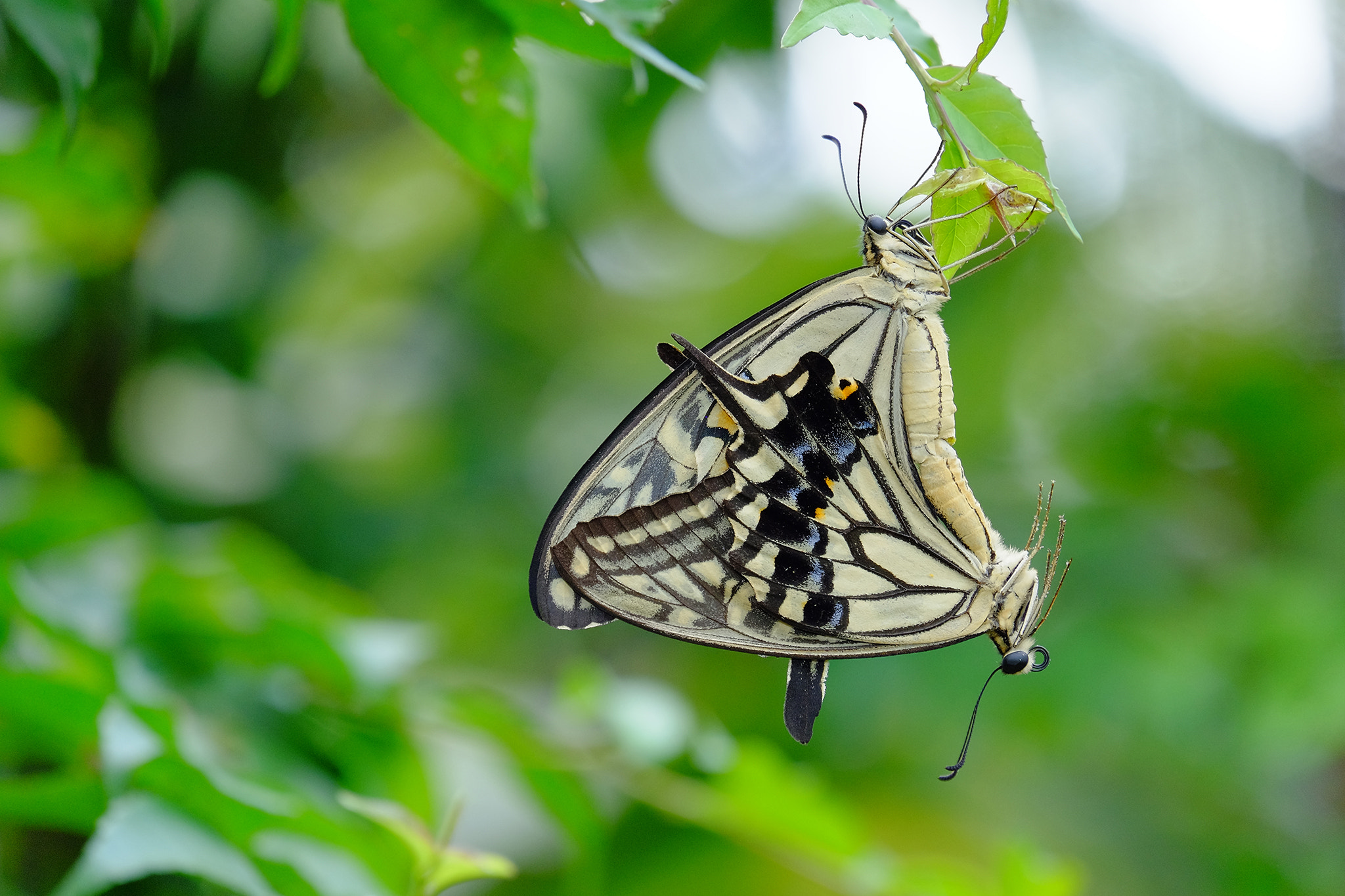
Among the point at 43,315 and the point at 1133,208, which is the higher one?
the point at 1133,208

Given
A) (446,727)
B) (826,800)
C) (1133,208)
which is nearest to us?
(446,727)

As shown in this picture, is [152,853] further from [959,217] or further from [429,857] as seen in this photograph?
[959,217]

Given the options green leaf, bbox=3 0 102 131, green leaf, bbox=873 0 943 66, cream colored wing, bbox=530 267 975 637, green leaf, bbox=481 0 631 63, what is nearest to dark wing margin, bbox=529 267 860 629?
cream colored wing, bbox=530 267 975 637

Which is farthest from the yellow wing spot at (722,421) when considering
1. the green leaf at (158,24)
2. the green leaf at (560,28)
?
the green leaf at (158,24)

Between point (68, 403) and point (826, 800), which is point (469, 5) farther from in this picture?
point (68, 403)

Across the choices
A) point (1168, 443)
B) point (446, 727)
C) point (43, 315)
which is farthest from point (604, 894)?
point (1168, 443)

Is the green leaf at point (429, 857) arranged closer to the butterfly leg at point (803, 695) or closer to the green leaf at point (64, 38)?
the butterfly leg at point (803, 695)
